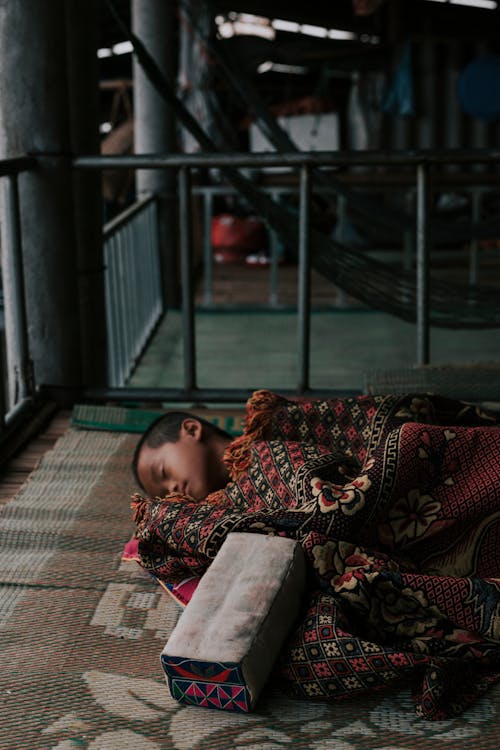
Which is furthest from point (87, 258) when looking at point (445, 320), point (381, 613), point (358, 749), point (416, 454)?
point (358, 749)

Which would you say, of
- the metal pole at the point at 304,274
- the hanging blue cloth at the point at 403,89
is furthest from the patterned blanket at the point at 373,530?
the hanging blue cloth at the point at 403,89

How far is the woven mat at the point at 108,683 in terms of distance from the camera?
1.36m

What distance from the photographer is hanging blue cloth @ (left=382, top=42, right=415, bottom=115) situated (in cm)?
930

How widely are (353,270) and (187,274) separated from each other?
1.79 feet

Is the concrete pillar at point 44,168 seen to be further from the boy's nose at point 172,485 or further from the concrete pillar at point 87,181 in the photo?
the boy's nose at point 172,485

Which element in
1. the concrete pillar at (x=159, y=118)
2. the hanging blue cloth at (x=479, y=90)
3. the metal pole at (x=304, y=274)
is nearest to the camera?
the metal pole at (x=304, y=274)

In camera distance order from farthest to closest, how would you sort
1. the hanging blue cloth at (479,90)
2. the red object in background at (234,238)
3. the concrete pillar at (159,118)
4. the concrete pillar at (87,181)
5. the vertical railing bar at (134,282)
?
the hanging blue cloth at (479,90) < the red object in background at (234,238) < the concrete pillar at (159,118) < the vertical railing bar at (134,282) < the concrete pillar at (87,181)

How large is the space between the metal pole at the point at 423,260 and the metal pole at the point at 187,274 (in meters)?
0.70

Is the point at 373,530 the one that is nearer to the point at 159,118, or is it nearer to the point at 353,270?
the point at 353,270

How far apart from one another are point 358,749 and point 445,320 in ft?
7.01

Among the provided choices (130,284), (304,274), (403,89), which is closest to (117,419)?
(304,274)

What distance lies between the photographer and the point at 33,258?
2.86 m

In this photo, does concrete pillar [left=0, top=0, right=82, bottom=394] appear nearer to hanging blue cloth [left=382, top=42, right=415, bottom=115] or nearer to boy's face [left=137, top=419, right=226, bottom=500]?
boy's face [left=137, top=419, right=226, bottom=500]

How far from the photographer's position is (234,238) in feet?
29.2
